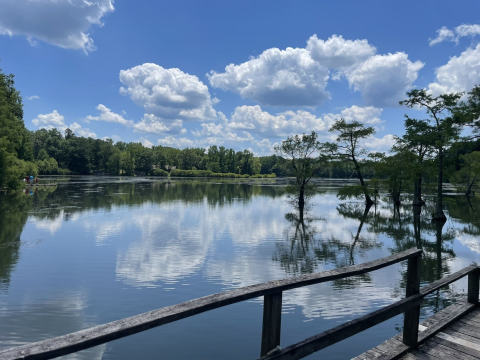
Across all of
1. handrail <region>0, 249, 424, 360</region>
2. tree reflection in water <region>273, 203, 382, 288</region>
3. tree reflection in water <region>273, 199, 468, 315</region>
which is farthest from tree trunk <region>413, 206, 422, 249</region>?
handrail <region>0, 249, 424, 360</region>

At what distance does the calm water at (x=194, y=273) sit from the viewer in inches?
269

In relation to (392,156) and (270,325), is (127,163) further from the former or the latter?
(270,325)

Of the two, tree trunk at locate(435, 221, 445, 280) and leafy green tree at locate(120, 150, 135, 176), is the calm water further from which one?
leafy green tree at locate(120, 150, 135, 176)

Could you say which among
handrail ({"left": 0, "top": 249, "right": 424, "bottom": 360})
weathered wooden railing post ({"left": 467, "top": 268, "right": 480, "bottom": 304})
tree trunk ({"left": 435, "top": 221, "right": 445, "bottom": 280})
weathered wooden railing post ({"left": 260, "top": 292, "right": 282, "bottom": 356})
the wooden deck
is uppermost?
handrail ({"left": 0, "top": 249, "right": 424, "bottom": 360})

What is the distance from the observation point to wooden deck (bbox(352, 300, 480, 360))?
3.66 m

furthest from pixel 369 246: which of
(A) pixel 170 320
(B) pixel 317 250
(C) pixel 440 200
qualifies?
(A) pixel 170 320

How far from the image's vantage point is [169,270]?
10992 millimetres

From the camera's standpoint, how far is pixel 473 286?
511cm

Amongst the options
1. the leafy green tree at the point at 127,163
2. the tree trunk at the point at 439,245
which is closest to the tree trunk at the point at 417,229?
the tree trunk at the point at 439,245

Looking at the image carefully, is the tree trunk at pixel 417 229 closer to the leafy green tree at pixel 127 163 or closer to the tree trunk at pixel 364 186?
the tree trunk at pixel 364 186

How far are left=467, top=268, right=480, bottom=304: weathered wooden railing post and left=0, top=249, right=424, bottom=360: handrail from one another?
8.72 ft

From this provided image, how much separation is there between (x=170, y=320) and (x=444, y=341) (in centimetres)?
361

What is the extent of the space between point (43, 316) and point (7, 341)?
1200 mm

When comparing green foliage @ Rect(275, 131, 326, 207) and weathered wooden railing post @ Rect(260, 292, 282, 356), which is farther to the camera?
green foliage @ Rect(275, 131, 326, 207)
